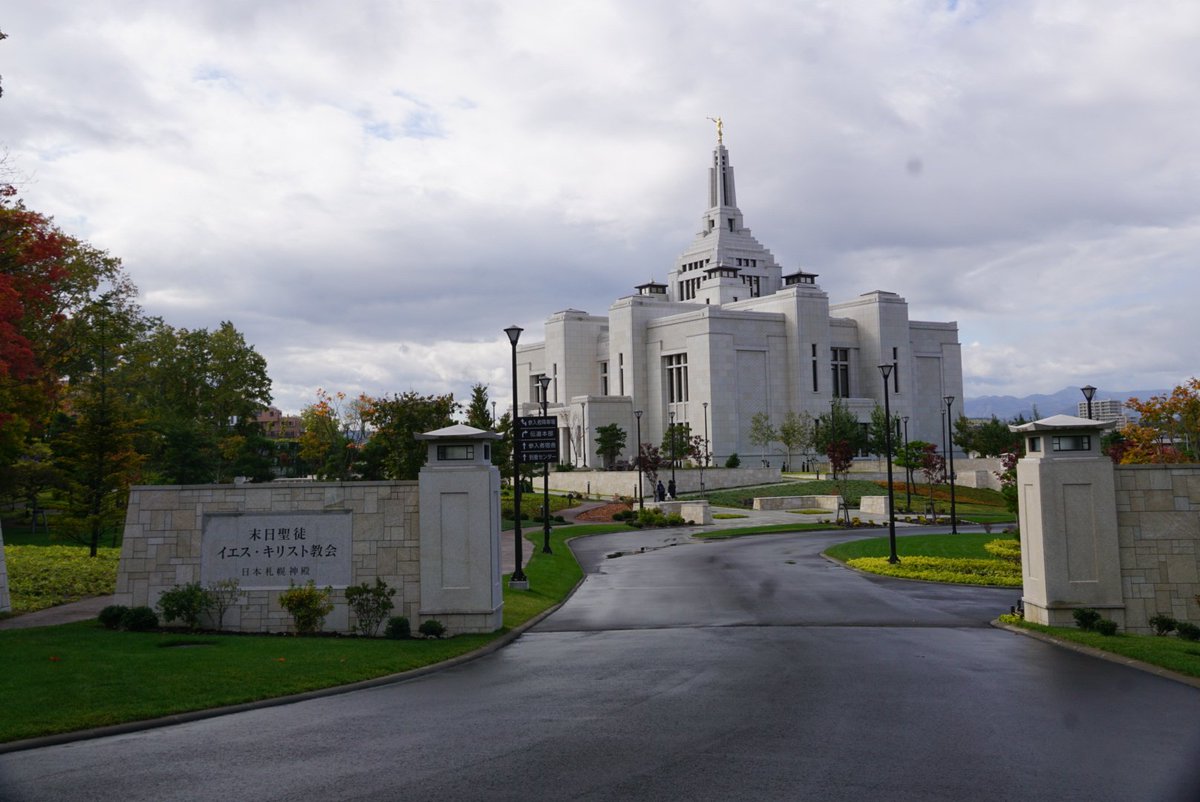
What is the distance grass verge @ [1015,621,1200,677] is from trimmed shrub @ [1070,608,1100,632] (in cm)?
13

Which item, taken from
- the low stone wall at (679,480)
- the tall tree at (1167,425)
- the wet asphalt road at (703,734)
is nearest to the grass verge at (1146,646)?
the wet asphalt road at (703,734)

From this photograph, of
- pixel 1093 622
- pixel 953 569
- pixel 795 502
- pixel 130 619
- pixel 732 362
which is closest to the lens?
pixel 1093 622

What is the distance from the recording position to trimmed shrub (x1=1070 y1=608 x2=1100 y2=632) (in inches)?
612

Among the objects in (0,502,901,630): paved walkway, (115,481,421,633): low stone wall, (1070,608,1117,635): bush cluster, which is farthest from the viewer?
(0,502,901,630): paved walkway

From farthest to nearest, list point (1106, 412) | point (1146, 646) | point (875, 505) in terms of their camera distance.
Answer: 1. point (1106, 412)
2. point (875, 505)
3. point (1146, 646)

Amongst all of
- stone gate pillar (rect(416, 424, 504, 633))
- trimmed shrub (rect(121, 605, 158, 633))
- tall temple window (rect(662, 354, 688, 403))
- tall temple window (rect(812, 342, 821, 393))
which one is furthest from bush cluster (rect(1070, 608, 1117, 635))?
tall temple window (rect(812, 342, 821, 393))

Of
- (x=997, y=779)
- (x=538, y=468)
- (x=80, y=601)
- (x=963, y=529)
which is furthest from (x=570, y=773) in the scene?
(x=538, y=468)

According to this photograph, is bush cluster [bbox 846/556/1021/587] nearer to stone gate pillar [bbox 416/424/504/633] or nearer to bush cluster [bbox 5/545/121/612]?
stone gate pillar [bbox 416/424/504/633]

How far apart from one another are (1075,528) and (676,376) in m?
79.6

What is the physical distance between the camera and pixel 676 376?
95562mm

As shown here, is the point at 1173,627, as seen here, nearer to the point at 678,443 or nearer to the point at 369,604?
→ the point at 369,604

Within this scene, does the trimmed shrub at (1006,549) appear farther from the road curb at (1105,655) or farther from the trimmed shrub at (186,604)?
the trimmed shrub at (186,604)

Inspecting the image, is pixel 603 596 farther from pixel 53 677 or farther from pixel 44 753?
pixel 44 753

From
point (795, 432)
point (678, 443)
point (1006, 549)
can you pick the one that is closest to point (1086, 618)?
point (1006, 549)
